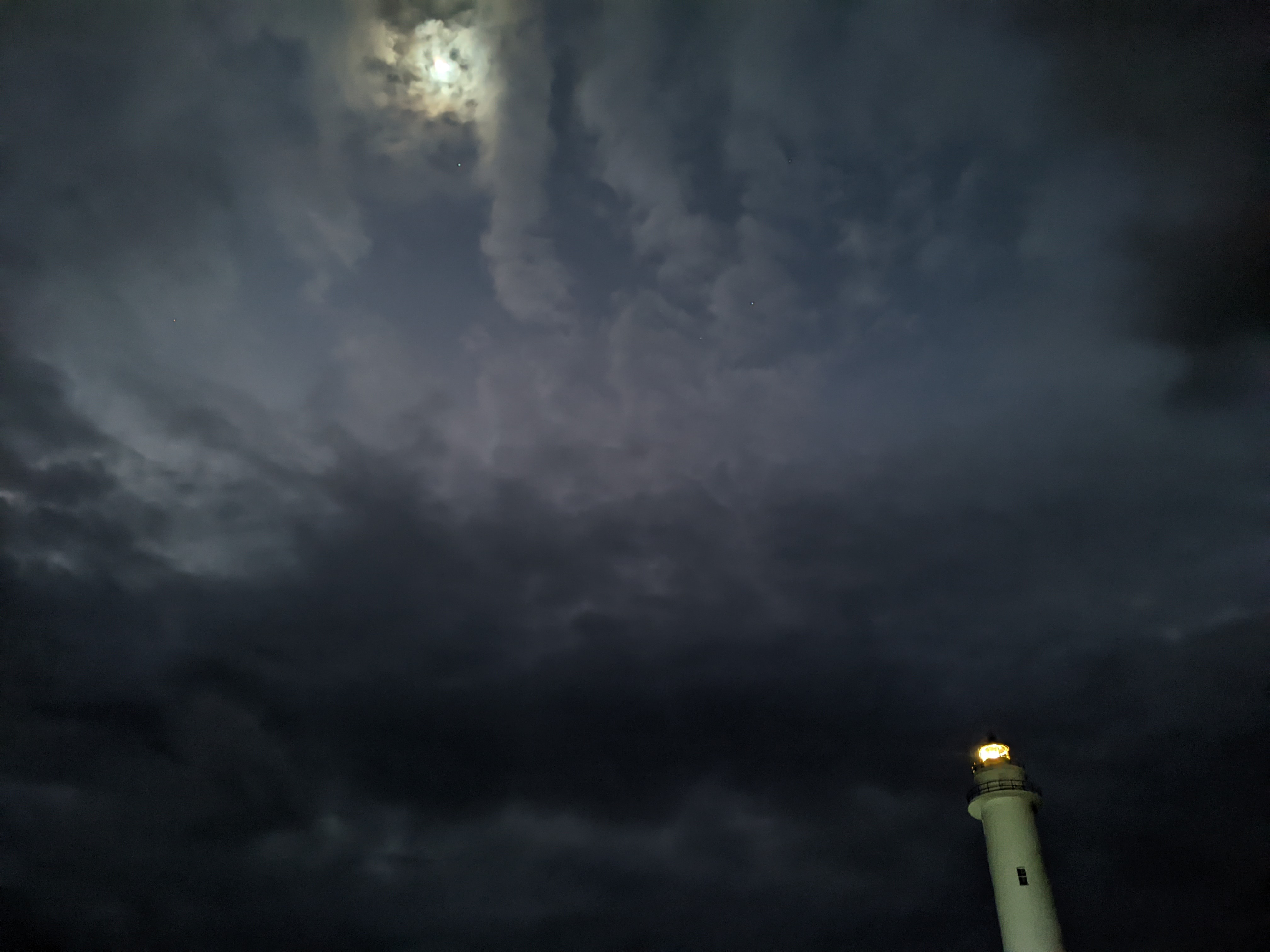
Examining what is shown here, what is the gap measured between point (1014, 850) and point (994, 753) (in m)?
7.20

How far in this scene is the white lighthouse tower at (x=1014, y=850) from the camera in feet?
216

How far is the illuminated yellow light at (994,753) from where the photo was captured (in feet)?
235

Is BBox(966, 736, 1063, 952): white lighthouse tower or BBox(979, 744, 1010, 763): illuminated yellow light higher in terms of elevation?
BBox(979, 744, 1010, 763): illuminated yellow light

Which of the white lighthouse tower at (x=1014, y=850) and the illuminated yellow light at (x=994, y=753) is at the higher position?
the illuminated yellow light at (x=994, y=753)

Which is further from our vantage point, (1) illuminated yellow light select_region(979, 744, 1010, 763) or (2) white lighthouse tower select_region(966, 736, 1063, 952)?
(1) illuminated yellow light select_region(979, 744, 1010, 763)

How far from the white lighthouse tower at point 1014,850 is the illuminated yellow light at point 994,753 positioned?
0.05m

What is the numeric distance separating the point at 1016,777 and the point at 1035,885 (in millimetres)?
7474

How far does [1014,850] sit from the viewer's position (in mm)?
67938

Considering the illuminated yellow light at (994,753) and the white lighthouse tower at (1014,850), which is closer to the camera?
the white lighthouse tower at (1014,850)

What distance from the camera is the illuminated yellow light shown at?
71500 mm

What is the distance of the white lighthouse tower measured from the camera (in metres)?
65.8

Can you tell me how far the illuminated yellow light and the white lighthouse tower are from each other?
48 mm

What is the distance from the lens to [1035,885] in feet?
218

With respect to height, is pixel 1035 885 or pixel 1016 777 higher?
pixel 1016 777
